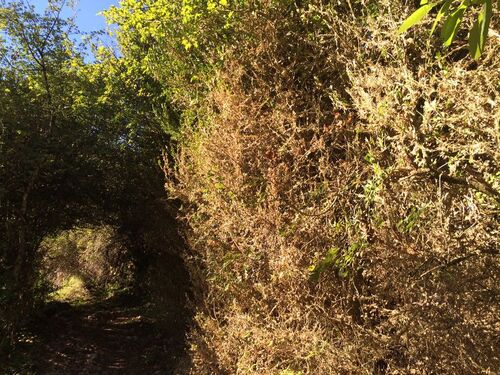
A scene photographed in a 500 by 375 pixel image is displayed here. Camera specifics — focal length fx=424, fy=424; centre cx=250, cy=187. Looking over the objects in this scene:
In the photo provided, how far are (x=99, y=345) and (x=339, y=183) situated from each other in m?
7.13

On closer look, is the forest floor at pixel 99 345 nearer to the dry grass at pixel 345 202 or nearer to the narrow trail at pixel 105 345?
the narrow trail at pixel 105 345

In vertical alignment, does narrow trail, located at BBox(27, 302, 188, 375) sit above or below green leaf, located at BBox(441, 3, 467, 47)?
below

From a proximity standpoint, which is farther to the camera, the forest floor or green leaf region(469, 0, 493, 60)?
the forest floor

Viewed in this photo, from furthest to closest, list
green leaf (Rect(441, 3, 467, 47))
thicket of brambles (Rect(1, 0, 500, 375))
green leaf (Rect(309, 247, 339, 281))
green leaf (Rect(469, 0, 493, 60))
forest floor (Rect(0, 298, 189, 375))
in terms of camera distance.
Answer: forest floor (Rect(0, 298, 189, 375)), green leaf (Rect(309, 247, 339, 281)), thicket of brambles (Rect(1, 0, 500, 375)), green leaf (Rect(441, 3, 467, 47)), green leaf (Rect(469, 0, 493, 60))

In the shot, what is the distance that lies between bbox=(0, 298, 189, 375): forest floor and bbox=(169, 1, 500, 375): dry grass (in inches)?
116

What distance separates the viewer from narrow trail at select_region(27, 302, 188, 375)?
7305 millimetres

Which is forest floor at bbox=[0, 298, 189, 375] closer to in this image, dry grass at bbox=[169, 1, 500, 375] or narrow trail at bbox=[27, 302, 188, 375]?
narrow trail at bbox=[27, 302, 188, 375]

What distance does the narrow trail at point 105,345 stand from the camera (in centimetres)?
730

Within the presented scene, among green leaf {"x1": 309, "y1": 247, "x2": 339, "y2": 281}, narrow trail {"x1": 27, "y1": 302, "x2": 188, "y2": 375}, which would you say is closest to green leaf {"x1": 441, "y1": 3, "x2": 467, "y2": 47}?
green leaf {"x1": 309, "y1": 247, "x2": 339, "y2": 281}

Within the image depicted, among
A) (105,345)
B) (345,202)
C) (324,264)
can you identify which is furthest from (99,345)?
(345,202)

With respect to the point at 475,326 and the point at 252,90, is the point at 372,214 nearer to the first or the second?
the point at 475,326

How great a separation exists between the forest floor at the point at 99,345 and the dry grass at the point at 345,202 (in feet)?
9.65

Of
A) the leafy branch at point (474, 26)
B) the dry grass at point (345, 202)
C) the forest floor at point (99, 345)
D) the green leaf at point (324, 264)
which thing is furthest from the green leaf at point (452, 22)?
the forest floor at point (99, 345)

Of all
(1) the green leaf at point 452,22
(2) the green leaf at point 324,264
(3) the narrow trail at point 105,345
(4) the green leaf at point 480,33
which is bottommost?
(3) the narrow trail at point 105,345
